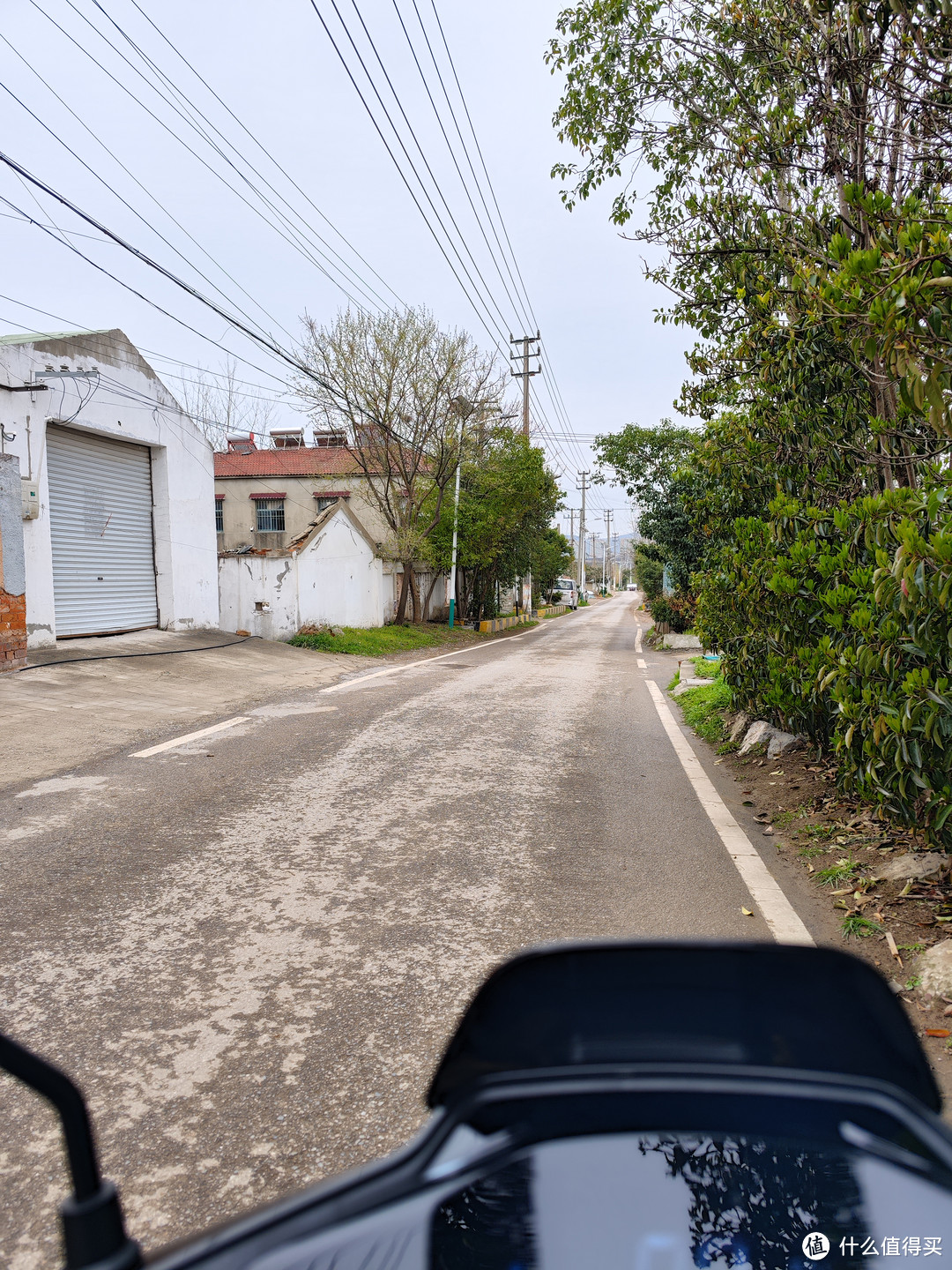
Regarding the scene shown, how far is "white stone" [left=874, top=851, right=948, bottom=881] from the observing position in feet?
13.5

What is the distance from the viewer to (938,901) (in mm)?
3850

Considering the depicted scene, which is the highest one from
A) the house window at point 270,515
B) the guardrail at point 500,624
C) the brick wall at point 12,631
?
the house window at point 270,515

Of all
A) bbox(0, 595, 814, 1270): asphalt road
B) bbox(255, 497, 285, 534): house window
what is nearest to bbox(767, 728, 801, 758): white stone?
bbox(0, 595, 814, 1270): asphalt road

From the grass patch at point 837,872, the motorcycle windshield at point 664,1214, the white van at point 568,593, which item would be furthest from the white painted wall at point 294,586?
the white van at point 568,593

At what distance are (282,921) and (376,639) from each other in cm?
1840

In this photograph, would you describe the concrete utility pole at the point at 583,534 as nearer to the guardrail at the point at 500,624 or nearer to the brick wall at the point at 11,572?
the guardrail at the point at 500,624

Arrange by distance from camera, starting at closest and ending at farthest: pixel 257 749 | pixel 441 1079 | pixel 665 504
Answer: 1. pixel 441 1079
2. pixel 257 749
3. pixel 665 504

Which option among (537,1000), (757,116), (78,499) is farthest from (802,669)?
(78,499)

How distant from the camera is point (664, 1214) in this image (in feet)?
2.33

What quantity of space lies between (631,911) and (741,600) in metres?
3.73

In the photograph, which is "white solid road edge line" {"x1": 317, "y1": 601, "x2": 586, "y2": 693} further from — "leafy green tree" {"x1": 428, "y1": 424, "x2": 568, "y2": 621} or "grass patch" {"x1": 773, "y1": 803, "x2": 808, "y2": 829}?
"grass patch" {"x1": 773, "y1": 803, "x2": 808, "y2": 829}

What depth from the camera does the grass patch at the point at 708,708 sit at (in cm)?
895

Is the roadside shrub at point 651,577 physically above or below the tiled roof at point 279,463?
below

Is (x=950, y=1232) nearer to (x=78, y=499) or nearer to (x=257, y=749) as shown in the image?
(x=257, y=749)
